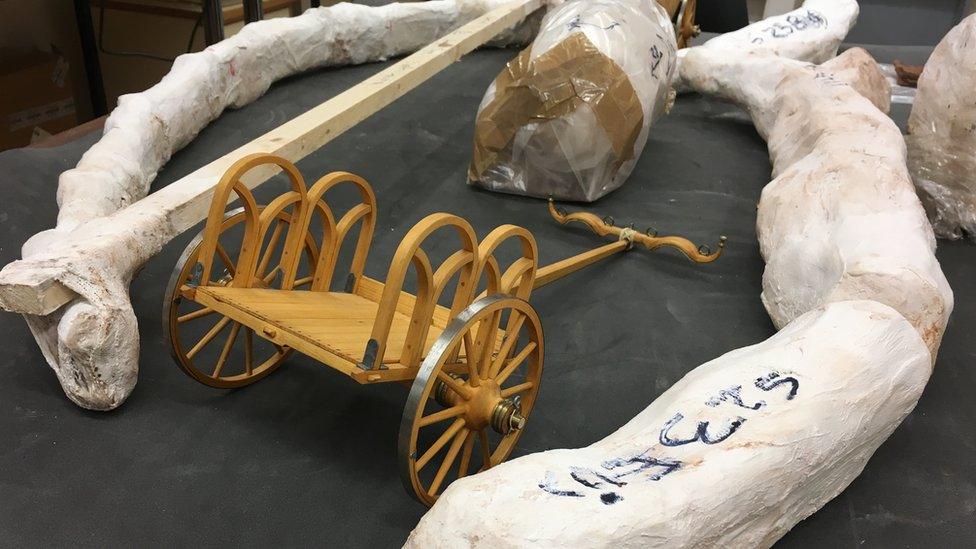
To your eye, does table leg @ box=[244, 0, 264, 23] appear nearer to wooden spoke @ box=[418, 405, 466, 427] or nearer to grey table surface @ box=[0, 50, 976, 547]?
grey table surface @ box=[0, 50, 976, 547]

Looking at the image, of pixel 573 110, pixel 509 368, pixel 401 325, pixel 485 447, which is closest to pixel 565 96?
pixel 573 110

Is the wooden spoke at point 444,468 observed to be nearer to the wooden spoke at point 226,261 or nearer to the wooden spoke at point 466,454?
the wooden spoke at point 466,454

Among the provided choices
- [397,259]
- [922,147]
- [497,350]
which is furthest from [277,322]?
[922,147]

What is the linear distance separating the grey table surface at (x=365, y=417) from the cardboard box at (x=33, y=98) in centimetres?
92

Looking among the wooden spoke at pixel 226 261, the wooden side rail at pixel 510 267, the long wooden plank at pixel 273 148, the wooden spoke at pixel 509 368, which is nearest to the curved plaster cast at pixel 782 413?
the wooden spoke at pixel 509 368

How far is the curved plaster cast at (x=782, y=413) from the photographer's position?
4.64 ft

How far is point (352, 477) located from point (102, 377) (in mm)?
654

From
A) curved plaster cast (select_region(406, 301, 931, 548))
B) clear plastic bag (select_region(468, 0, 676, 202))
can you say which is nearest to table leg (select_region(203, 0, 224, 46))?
clear plastic bag (select_region(468, 0, 676, 202))

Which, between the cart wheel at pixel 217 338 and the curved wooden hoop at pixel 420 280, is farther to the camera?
the cart wheel at pixel 217 338

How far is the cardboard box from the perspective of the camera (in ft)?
12.9

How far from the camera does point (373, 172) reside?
341cm

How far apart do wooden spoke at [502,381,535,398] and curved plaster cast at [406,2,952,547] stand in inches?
9.5

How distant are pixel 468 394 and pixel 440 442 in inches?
4.5

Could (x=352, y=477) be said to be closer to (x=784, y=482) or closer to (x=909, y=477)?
(x=784, y=482)
